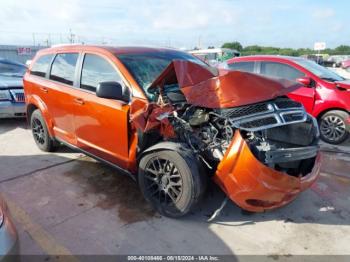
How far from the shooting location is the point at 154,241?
297 cm

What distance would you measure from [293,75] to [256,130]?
13.9ft

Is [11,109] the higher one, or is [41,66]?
[41,66]

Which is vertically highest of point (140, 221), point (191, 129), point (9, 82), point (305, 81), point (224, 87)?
point (224, 87)

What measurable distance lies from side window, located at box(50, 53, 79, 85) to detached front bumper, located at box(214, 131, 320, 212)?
2.54m

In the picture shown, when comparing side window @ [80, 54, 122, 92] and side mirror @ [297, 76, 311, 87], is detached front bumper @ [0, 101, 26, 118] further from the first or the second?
side mirror @ [297, 76, 311, 87]

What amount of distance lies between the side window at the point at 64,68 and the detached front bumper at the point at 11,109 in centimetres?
268

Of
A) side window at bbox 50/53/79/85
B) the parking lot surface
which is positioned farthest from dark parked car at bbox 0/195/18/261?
side window at bbox 50/53/79/85

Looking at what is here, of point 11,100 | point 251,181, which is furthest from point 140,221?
point 11,100

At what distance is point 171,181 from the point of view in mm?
3238

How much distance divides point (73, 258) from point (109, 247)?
1.05ft

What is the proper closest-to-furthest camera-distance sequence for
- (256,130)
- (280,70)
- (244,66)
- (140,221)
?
(256,130) < (140,221) < (280,70) < (244,66)

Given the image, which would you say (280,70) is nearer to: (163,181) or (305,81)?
(305,81)

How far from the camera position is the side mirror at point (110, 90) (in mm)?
3258

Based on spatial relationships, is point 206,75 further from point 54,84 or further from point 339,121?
point 339,121
